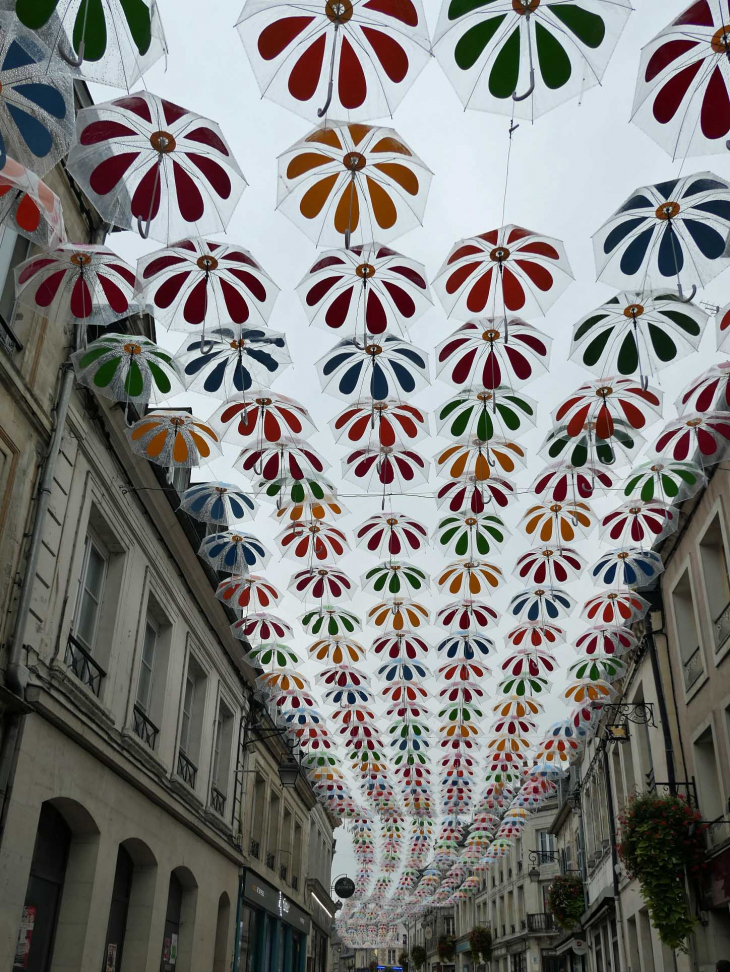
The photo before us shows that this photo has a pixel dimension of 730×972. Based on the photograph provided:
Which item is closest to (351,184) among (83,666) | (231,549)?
(83,666)

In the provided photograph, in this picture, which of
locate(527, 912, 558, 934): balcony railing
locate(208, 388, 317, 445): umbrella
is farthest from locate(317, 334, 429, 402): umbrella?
locate(527, 912, 558, 934): balcony railing

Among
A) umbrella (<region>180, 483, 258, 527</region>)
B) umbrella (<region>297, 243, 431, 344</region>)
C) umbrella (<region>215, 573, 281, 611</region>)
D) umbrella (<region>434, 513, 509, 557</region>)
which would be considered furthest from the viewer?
umbrella (<region>215, 573, 281, 611</region>)

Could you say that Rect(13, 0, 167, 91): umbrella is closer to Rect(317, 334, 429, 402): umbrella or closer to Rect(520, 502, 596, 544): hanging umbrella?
Rect(317, 334, 429, 402): umbrella

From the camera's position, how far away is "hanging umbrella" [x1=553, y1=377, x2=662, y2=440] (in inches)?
361

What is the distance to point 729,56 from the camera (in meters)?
5.75

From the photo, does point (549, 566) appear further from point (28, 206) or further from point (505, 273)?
point (28, 206)

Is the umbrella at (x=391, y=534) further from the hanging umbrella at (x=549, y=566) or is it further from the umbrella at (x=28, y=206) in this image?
the umbrella at (x=28, y=206)

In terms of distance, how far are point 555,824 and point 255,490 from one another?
29.7 m

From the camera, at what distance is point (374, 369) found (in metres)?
9.02

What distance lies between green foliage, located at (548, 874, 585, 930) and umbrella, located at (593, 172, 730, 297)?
2462 centimetres

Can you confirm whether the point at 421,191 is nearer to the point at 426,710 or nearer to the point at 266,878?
the point at 426,710

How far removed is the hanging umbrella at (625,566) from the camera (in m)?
13.4

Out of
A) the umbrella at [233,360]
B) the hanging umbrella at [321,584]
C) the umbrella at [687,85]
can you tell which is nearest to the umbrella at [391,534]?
the hanging umbrella at [321,584]

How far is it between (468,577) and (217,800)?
742cm
